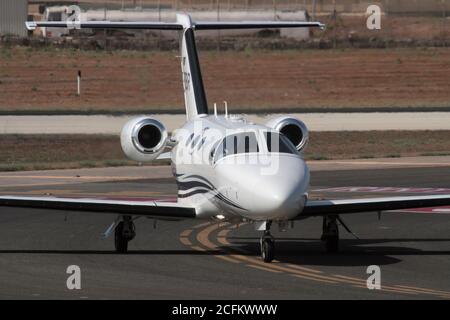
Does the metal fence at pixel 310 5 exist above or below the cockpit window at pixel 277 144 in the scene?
above

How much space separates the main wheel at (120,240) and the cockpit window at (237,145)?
7.55 feet

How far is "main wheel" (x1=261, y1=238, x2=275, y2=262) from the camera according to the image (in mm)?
20172

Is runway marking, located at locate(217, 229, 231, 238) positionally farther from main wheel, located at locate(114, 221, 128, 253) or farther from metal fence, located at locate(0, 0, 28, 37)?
metal fence, located at locate(0, 0, 28, 37)

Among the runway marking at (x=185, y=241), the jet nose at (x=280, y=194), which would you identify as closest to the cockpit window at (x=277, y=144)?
the jet nose at (x=280, y=194)

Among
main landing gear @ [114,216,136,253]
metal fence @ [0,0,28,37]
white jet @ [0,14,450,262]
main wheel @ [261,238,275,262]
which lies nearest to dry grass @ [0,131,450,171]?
white jet @ [0,14,450,262]

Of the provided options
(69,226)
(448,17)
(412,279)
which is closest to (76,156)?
(69,226)

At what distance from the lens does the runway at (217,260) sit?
17.3 metres

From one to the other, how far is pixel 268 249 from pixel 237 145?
194 cm

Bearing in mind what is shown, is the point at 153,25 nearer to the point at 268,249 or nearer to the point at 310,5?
the point at 268,249

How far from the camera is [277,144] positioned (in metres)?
20.7

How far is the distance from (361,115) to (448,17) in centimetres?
4108

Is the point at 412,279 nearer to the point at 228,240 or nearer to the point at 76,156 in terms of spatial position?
the point at 228,240

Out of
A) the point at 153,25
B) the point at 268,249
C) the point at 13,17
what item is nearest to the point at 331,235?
the point at 268,249

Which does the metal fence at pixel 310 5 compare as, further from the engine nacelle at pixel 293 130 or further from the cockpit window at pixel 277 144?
the cockpit window at pixel 277 144
